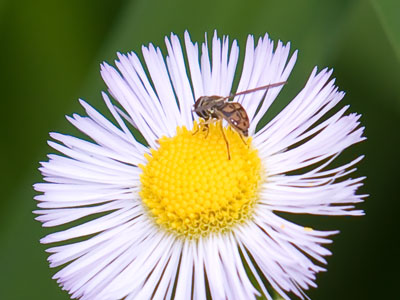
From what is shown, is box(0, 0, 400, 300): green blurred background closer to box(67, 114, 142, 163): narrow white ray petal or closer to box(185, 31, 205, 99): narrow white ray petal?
box(185, 31, 205, 99): narrow white ray petal

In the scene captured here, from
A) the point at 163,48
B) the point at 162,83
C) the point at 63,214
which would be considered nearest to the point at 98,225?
the point at 63,214

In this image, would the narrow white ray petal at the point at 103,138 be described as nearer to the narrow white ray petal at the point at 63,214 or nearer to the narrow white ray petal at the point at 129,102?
the narrow white ray petal at the point at 129,102

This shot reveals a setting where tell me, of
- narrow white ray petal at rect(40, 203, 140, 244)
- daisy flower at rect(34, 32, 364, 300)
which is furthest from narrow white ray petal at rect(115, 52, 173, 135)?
narrow white ray petal at rect(40, 203, 140, 244)

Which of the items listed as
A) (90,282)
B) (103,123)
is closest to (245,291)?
(90,282)

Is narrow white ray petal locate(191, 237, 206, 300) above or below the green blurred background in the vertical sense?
below

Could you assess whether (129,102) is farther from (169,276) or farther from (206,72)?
(169,276)

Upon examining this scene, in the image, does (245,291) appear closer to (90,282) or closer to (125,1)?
(90,282)
